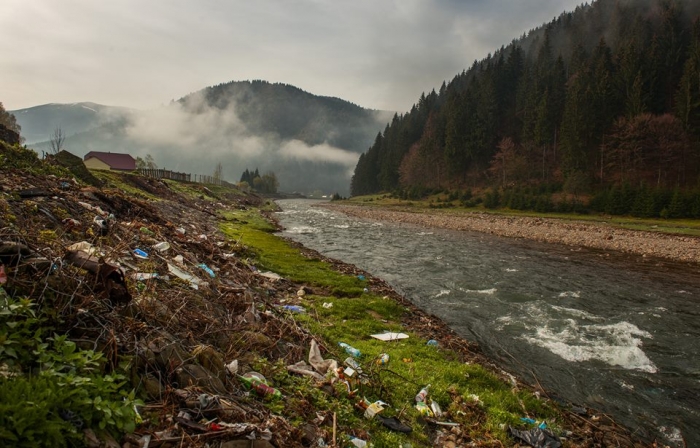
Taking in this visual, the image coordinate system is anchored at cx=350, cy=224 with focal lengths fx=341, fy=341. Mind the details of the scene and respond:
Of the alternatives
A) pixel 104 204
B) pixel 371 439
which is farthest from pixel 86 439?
pixel 104 204

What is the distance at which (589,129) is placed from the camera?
209ft

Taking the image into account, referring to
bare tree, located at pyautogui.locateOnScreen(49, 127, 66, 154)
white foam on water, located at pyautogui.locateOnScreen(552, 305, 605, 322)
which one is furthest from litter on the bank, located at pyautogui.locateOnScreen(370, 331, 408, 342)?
bare tree, located at pyautogui.locateOnScreen(49, 127, 66, 154)

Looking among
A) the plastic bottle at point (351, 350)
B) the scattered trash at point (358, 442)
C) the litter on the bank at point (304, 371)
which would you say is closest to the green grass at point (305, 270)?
the plastic bottle at point (351, 350)

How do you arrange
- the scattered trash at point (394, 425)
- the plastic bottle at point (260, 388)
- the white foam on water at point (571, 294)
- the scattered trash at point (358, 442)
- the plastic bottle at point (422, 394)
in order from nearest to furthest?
the scattered trash at point (358, 442) < the plastic bottle at point (260, 388) < the scattered trash at point (394, 425) < the plastic bottle at point (422, 394) < the white foam on water at point (571, 294)

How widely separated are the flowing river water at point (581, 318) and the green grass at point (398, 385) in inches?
69.7

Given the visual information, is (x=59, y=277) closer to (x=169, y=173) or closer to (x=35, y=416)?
(x=35, y=416)

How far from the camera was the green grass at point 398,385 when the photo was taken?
5.38 meters

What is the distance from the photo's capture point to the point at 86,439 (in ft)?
9.65

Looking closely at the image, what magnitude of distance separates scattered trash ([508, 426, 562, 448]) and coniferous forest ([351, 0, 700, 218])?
4940cm

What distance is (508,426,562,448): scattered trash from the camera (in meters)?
5.90

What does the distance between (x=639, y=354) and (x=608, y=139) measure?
67990 mm

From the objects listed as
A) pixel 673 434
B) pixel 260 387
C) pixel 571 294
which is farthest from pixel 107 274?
pixel 571 294

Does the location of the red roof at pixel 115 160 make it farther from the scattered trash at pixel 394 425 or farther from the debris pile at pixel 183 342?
the scattered trash at pixel 394 425

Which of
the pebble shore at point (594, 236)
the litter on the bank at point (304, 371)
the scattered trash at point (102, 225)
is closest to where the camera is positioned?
the litter on the bank at point (304, 371)
